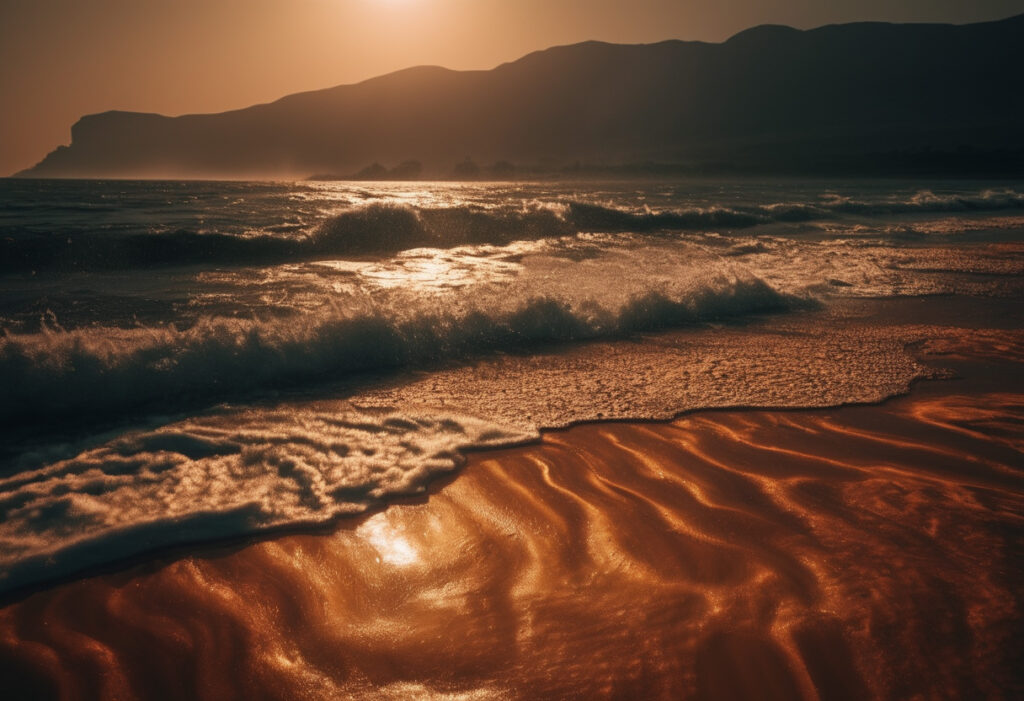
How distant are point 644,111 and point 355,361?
491 ft

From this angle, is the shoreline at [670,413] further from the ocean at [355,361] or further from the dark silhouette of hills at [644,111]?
the dark silhouette of hills at [644,111]

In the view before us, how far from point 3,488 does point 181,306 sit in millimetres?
4914

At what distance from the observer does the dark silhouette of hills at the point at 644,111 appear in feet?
372

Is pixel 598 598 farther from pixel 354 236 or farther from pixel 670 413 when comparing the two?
pixel 354 236

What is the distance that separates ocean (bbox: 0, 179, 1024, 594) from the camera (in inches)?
126

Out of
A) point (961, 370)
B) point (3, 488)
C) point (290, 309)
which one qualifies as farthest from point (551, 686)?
point (290, 309)

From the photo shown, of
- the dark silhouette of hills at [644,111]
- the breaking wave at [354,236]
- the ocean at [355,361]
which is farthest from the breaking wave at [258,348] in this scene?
the dark silhouette of hills at [644,111]

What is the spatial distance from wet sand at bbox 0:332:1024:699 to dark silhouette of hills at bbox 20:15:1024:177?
85746 mm

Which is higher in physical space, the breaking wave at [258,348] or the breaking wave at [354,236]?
the breaking wave at [354,236]

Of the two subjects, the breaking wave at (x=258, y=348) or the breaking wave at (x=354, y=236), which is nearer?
the breaking wave at (x=258, y=348)

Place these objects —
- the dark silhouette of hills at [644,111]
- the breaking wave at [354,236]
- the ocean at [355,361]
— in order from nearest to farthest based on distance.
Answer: the ocean at [355,361]
the breaking wave at [354,236]
the dark silhouette of hills at [644,111]

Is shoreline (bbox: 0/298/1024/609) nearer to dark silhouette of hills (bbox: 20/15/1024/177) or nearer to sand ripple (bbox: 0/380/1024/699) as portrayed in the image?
sand ripple (bbox: 0/380/1024/699)

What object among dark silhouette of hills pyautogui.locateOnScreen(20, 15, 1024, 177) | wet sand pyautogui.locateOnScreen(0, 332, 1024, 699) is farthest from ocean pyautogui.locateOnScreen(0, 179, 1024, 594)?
dark silhouette of hills pyautogui.locateOnScreen(20, 15, 1024, 177)

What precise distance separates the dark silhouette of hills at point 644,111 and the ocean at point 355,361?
3113 inches
